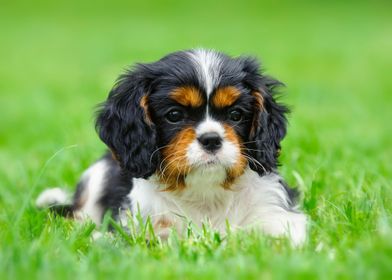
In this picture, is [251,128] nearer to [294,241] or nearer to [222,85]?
[222,85]

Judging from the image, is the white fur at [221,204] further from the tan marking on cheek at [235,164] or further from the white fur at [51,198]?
the white fur at [51,198]

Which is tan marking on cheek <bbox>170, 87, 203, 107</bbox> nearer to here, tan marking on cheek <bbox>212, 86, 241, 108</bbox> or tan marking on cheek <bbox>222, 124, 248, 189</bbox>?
tan marking on cheek <bbox>212, 86, 241, 108</bbox>

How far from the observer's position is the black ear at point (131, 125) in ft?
15.1

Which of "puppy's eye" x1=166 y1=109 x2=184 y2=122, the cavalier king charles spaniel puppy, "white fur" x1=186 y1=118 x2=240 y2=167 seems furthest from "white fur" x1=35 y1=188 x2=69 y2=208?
"white fur" x1=186 y1=118 x2=240 y2=167

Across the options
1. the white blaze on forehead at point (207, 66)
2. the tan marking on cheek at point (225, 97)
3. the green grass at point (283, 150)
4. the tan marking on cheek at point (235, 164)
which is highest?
the white blaze on forehead at point (207, 66)

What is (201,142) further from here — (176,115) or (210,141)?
(176,115)

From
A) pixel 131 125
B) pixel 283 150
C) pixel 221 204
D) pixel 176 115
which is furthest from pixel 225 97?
pixel 283 150

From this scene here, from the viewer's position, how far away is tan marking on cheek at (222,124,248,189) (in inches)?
174

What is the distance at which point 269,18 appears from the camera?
27812 millimetres

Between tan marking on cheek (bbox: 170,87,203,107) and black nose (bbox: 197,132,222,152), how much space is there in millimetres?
218

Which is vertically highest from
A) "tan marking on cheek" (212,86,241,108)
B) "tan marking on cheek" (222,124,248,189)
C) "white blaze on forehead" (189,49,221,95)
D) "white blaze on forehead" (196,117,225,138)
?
"white blaze on forehead" (189,49,221,95)

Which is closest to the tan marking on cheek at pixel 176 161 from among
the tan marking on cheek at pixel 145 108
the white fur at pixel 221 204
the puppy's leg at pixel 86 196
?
the white fur at pixel 221 204

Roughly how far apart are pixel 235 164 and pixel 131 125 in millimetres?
692

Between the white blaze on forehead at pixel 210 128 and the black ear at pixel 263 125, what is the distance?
0.36 metres
